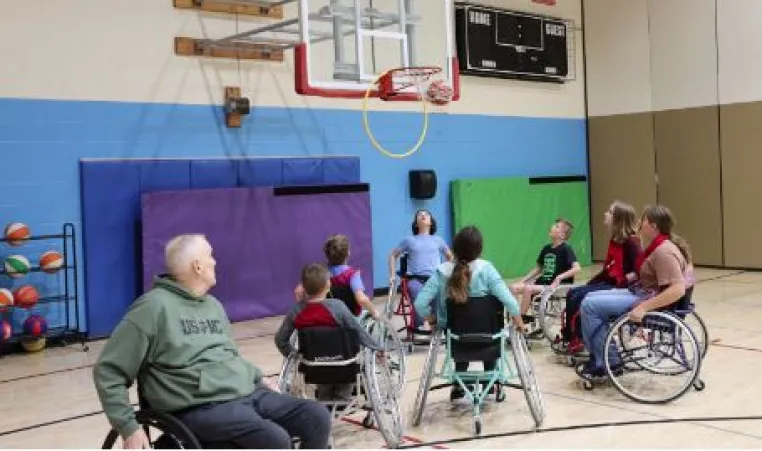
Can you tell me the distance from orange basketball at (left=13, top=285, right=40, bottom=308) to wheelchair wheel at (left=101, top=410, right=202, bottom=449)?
12.4ft

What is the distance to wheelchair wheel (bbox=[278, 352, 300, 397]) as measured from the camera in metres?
3.38

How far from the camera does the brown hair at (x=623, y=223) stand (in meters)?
4.67

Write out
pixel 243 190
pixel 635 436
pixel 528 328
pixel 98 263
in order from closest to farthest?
pixel 635 436 → pixel 528 328 → pixel 98 263 → pixel 243 190

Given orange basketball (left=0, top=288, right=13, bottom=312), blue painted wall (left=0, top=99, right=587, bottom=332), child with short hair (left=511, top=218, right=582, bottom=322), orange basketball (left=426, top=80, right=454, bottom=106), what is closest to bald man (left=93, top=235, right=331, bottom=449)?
child with short hair (left=511, top=218, right=582, bottom=322)

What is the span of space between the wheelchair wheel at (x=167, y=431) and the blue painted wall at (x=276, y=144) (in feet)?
13.7

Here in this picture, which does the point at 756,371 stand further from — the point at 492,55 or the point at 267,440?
the point at 492,55

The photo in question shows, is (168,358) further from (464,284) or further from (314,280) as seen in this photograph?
(464,284)

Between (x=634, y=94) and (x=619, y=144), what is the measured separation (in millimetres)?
688

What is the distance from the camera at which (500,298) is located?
3715 mm

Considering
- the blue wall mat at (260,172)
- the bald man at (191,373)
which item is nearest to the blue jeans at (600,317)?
the bald man at (191,373)

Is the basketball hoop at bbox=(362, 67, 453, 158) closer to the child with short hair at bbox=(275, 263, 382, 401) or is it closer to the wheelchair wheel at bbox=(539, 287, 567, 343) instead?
the wheelchair wheel at bbox=(539, 287, 567, 343)

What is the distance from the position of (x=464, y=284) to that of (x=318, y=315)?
30.6 inches

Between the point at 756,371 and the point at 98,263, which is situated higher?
the point at 98,263

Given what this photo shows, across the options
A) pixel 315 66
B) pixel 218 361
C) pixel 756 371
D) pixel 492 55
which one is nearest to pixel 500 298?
pixel 218 361
